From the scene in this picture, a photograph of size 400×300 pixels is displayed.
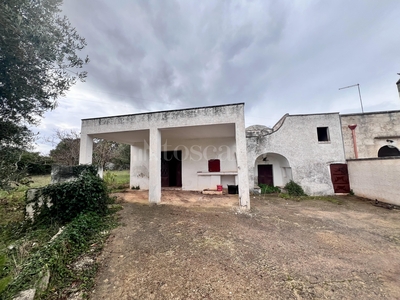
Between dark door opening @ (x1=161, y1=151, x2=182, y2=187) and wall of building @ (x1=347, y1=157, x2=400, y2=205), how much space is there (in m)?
11.0

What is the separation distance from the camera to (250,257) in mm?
3125

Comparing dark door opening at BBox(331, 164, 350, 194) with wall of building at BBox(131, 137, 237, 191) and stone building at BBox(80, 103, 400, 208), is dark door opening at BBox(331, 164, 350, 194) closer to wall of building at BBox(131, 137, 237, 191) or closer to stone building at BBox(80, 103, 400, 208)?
stone building at BBox(80, 103, 400, 208)

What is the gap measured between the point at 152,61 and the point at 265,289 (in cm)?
1179

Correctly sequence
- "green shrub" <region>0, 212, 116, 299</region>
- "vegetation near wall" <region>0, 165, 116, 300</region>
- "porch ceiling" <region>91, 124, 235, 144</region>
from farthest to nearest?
"porch ceiling" <region>91, 124, 235, 144</region> → "vegetation near wall" <region>0, 165, 116, 300</region> → "green shrub" <region>0, 212, 116, 299</region>

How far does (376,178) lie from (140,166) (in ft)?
46.3

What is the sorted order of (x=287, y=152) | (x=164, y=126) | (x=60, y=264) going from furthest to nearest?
(x=287, y=152)
(x=164, y=126)
(x=60, y=264)

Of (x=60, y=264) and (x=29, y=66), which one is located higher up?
(x=29, y=66)

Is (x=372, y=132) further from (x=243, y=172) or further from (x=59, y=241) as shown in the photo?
(x=59, y=241)

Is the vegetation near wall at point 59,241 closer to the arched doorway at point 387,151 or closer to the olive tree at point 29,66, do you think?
the olive tree at point 29,66

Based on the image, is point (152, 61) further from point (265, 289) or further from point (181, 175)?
point (265, 289)

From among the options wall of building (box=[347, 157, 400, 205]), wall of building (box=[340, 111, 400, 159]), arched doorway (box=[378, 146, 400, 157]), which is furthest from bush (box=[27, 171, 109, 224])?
arched doorway (box=[378, 146, 400, 157])

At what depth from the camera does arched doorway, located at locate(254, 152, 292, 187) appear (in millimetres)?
11188

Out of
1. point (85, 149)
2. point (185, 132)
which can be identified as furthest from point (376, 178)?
point (85, 149)

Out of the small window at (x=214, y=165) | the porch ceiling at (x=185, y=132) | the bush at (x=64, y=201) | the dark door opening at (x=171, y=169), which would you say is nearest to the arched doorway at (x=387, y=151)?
the porch ceiling at (x=185, y=132)
